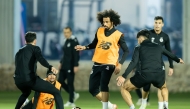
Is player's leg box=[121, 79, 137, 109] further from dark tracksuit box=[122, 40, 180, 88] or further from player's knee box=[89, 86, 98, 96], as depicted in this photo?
player's knee box=[89, 86, 98, 96]

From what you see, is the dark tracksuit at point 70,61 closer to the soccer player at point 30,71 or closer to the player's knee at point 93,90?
the player's knee at point 93,90

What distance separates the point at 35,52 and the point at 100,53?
150 cm

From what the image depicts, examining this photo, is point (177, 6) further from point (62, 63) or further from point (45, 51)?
point (62, 63)

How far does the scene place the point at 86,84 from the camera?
897 inches

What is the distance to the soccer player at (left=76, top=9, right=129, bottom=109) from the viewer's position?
13.7 meters

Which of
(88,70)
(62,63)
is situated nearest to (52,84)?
(62,63)

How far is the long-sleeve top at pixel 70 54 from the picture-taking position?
56.4 ft

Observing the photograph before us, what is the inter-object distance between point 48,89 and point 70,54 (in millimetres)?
4747

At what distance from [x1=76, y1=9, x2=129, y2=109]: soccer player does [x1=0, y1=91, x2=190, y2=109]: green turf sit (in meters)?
2.91

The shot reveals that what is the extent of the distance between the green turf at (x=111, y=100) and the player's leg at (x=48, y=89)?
12.6ft

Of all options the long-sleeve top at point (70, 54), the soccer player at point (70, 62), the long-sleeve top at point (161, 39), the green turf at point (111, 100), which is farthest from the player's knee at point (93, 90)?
the long-sleeve top at point (70, 54)

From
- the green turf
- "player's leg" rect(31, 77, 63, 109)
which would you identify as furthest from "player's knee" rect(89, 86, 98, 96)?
the green turf

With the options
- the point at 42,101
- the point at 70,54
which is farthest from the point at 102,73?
the point at 70,54

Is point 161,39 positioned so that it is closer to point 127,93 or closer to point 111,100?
point 127,93
